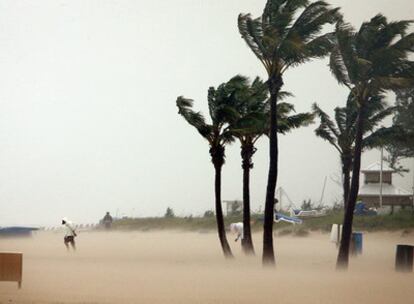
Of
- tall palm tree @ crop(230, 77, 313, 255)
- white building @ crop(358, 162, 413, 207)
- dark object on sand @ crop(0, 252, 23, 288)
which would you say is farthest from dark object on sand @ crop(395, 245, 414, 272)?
white building @ crop(358, 162, 413, 207)

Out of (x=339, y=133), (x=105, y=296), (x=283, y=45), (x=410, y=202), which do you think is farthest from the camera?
(x=410, y=202)

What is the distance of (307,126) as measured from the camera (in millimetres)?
23609

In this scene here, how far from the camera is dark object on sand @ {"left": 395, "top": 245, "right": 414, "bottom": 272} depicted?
1797 cm

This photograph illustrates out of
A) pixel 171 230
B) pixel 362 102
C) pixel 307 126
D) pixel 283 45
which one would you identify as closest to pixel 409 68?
pixel 362 102

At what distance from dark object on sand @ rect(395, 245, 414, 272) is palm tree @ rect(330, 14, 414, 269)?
1610mm

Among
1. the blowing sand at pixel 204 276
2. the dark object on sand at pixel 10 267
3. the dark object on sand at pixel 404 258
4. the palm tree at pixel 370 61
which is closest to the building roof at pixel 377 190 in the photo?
the blowing sand at pixel 204 276

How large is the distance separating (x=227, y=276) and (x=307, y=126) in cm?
690

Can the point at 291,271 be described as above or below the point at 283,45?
below

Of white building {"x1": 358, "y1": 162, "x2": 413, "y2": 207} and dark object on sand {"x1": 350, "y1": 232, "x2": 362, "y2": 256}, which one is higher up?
white building {"x1": 358, "y1": 162, "x2": 413, "y2": 207}

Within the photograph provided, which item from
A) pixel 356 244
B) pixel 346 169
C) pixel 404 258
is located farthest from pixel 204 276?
pixel 346 169

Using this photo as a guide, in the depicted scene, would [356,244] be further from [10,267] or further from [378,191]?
[378,191]

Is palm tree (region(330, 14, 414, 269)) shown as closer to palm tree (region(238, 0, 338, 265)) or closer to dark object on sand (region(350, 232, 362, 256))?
palm tree (region(238, 0, 338, 265))

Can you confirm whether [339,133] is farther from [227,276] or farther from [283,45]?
[227,276]

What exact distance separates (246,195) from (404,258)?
6.84 m
